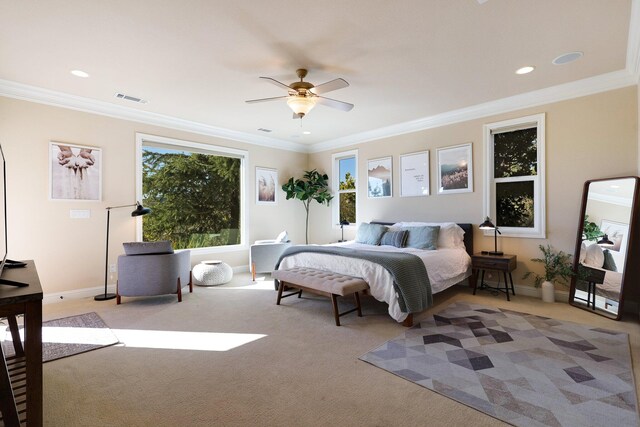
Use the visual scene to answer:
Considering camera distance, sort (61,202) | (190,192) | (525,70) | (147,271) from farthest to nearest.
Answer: (190,192)
(61,202)
(147,271)
(525,70)

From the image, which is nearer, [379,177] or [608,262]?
[608,262]

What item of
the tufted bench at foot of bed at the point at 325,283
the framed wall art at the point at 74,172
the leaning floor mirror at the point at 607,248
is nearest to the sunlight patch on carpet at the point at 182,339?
the tufted bench at foot of bed at the point at 325,283

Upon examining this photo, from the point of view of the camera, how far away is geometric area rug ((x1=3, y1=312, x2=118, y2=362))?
9.19 feet

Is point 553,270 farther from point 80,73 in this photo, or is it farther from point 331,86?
point 80,73

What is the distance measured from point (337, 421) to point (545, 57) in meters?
3.97

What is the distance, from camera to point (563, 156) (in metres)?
4.25

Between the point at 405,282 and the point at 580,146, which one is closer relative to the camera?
the point at 405,282

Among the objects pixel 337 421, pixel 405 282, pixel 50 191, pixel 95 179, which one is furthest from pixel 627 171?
pixel 50 191

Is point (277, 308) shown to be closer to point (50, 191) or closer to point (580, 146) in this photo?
point (50, 191)

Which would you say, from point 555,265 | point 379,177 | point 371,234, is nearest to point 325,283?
point 371,234

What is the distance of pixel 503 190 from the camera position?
485 centimetres

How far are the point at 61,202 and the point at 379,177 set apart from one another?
5.15m

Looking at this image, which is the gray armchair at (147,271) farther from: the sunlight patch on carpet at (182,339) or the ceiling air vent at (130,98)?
the ceiling air vent at (130,98)

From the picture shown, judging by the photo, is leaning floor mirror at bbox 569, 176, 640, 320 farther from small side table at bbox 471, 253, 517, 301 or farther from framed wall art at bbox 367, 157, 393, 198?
framed wall art at bbox 367, 157, 393, 198
